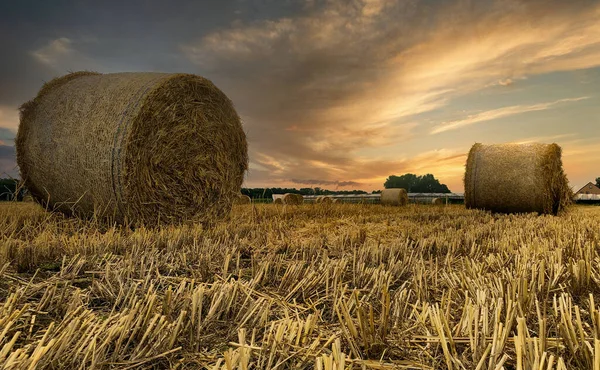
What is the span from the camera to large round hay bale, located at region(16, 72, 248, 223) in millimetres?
5055

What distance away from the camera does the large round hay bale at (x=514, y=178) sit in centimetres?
953

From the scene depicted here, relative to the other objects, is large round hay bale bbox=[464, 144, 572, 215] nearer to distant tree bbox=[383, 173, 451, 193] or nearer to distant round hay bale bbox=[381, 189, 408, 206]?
distant round hay bale bbox=[381, 189, 408, 206]

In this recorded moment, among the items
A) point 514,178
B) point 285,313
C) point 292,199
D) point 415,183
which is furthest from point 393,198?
point 415,183

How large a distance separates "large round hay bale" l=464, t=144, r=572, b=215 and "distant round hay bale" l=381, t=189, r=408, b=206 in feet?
16.5

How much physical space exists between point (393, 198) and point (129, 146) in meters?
12.0

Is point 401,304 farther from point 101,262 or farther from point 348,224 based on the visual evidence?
point 348,224

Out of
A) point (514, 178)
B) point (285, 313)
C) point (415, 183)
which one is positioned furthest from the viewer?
point (415, 183)

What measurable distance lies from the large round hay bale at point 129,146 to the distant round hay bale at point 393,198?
9.92 metres

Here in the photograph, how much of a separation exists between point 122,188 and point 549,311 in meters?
4.43

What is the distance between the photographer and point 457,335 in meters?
1.52

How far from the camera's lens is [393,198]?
1563 centimetres

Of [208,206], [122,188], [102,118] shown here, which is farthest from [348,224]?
[102,118]

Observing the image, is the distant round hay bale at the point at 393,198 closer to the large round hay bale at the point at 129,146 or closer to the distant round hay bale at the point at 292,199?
the distant round hay bale at the point at 292,199

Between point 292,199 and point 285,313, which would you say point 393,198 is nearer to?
point 292,199
